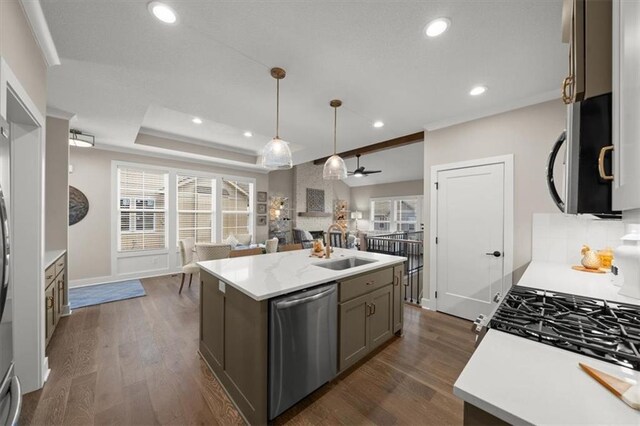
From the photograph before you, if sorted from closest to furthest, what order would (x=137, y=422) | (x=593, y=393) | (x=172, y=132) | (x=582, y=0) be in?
1. (x=593, y=393)
2. (x=582, y=0)
3. (x=137, y=422)
4. (x=172, y=132)

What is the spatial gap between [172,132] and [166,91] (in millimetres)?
2237

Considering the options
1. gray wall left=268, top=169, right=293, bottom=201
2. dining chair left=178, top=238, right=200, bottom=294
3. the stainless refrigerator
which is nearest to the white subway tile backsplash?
the stainless refrigerator

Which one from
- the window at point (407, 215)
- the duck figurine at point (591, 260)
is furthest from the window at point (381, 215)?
the duck figurine at point (591, 260)

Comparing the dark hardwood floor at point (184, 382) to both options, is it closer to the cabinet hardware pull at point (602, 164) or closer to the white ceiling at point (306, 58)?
the cabinet hardware pull at point (602, 164)

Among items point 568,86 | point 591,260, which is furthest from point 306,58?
point 591,260

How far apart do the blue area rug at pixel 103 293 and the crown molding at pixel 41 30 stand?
10.5ft

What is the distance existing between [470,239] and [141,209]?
19.3 ft

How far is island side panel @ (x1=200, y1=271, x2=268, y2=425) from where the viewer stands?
4.97 feet

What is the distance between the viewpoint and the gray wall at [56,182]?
3.11 metres

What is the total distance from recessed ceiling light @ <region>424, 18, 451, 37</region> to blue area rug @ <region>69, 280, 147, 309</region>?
4.99 meters

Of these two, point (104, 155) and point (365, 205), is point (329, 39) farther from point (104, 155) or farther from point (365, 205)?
point (365, 205)

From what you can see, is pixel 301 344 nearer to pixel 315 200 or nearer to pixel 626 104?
pixel 626 104

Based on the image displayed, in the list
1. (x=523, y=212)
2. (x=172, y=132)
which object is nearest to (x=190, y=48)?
(x=172, y=132)

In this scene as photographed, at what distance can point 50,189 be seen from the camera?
313 centimetres
